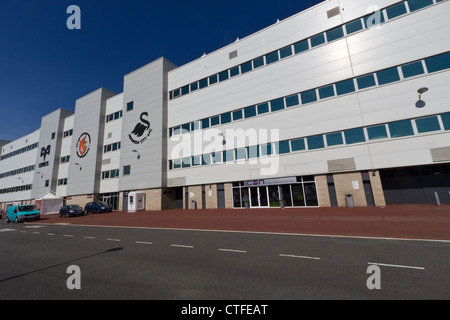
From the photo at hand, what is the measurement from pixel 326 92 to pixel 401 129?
6.76 meters

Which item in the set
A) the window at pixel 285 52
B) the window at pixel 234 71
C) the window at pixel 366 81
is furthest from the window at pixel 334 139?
the window at pixel 234 71

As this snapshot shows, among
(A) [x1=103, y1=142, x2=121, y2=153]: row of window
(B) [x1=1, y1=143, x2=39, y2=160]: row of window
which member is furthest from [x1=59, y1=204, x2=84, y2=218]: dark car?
(B) [x1=1, y1=143, x2=39, y2=160]: row of window

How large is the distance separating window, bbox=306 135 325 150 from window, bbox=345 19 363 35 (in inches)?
408

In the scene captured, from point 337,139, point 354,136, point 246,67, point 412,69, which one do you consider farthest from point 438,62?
point 246,67

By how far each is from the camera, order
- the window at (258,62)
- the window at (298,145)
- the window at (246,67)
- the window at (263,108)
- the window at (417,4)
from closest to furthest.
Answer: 1. the window at (417,4)
2. the window at (298,145)
3. the window at (263,108)
4. the window at (258,62)
5. the window at (246,67)

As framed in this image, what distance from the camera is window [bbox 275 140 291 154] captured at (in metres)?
20.3

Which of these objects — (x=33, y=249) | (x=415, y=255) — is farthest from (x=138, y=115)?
(x=415, y=255)

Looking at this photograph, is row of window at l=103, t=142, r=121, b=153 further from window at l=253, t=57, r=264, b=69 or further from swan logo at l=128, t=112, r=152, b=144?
window at l=253, t=57, r=264, b=69

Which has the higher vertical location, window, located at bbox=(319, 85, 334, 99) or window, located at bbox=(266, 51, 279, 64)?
window, located at bbox=(266, 51, 279, 64)

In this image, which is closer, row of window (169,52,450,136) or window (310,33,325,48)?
row of window (169,52,450,136)

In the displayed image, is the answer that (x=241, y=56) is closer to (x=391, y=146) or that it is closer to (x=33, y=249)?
(x=391, y=146)

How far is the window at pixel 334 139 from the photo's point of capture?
18.1m

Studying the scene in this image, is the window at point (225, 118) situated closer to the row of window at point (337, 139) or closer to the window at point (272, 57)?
the row of window at point (337, 139)
